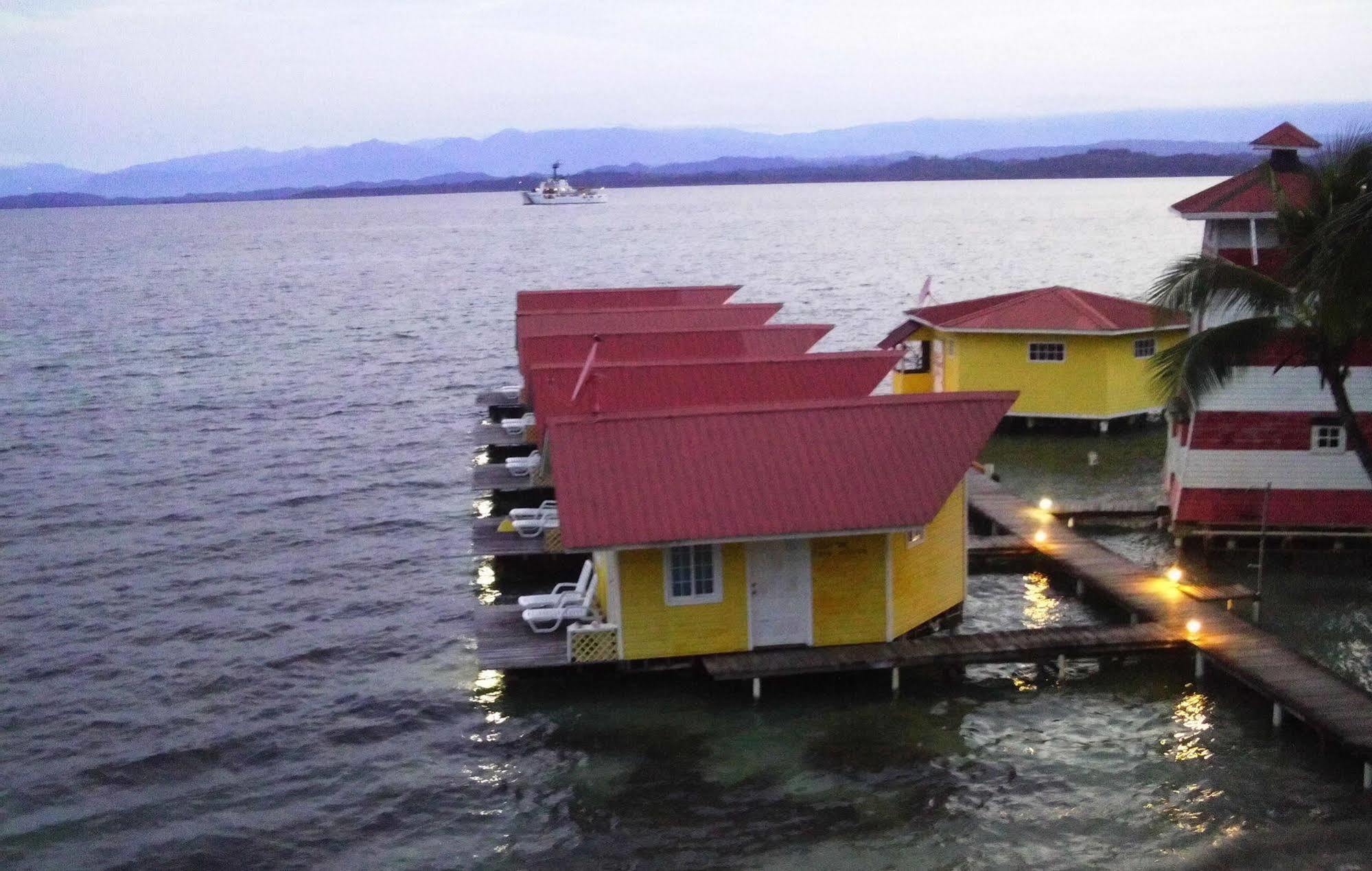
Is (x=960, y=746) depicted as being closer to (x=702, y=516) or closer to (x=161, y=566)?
(x=702, y=516)

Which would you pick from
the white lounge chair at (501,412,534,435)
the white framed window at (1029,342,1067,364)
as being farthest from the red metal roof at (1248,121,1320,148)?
the white lounge chair at (501,412,534,435)

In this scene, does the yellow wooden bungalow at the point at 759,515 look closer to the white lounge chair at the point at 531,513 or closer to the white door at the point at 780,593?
the white door at the point at 780,593

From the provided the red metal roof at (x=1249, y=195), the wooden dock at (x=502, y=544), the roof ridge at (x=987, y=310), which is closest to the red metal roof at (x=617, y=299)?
the roof ridge at (x=987, y=310)

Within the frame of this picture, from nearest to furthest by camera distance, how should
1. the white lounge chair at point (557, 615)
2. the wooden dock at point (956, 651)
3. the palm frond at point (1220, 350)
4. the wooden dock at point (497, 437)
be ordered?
the wooden dock at point (956, 651) < the white lounge chair at point (557, 615) < the palm frond at point (1220, 350) < the wooden dock at point (497, 437)

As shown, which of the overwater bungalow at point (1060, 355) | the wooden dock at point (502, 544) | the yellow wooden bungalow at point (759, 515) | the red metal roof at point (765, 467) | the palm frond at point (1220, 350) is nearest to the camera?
the red metal roof at point (765, 467)

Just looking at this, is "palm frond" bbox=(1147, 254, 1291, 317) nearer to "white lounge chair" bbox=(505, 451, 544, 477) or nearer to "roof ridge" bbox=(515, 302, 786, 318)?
"white lounge chair" bbox=(505, 451, 544, 477)

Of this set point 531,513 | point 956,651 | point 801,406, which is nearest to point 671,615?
point 801,406

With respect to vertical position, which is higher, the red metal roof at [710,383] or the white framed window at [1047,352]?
the red metal roof at [710,383]

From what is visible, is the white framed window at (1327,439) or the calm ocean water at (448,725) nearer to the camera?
the calm ocean water at (448,725)

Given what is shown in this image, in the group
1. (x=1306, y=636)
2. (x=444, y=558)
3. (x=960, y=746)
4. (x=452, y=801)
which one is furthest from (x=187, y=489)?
(x=1306, y=636)
